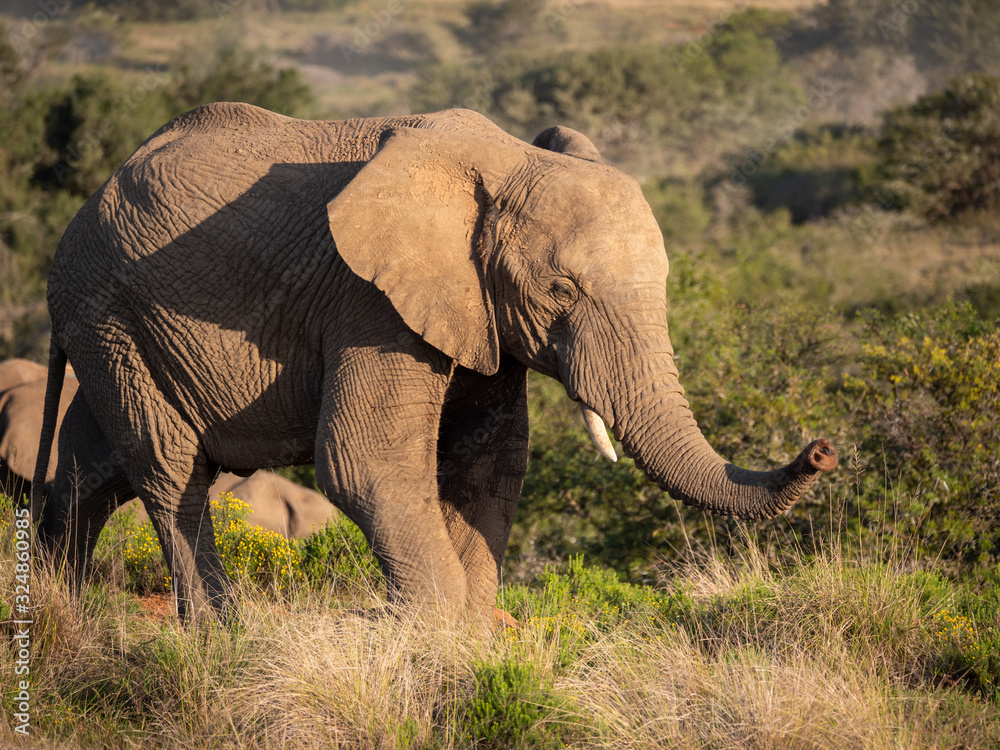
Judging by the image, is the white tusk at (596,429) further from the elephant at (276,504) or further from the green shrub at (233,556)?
the elephant at (276,504)

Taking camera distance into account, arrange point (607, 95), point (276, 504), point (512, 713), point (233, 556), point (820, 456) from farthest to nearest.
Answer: point (607, 95) → point (276, 504) → point (233, 556) → point (512, 713) → point (820, 456)

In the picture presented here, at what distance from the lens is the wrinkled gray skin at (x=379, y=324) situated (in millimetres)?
4301

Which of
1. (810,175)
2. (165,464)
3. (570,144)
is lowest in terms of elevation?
(810,175)

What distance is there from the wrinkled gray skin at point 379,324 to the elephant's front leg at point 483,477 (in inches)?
0.4

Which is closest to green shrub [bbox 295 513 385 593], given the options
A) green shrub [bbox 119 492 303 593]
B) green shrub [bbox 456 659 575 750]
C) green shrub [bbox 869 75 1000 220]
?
green shrub [bbox 119 492 303 593]

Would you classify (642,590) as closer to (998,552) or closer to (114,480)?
(998,552)

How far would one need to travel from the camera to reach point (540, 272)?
434cm

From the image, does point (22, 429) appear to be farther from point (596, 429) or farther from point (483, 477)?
point (596, 429)

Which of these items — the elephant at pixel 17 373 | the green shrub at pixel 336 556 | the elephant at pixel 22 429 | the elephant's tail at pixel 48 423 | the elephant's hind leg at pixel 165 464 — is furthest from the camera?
the elephant at pixel 17 373

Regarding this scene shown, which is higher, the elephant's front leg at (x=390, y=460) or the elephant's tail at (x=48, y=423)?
the elephant's front leg at (x=390, y=460)

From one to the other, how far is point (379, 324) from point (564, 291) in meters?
0.82

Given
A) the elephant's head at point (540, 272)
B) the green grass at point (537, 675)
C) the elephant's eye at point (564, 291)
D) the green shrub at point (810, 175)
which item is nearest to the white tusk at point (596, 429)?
the elephant's head at point (540, 272)

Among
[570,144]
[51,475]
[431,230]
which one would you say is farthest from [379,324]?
[51,475]

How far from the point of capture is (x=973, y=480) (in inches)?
281
